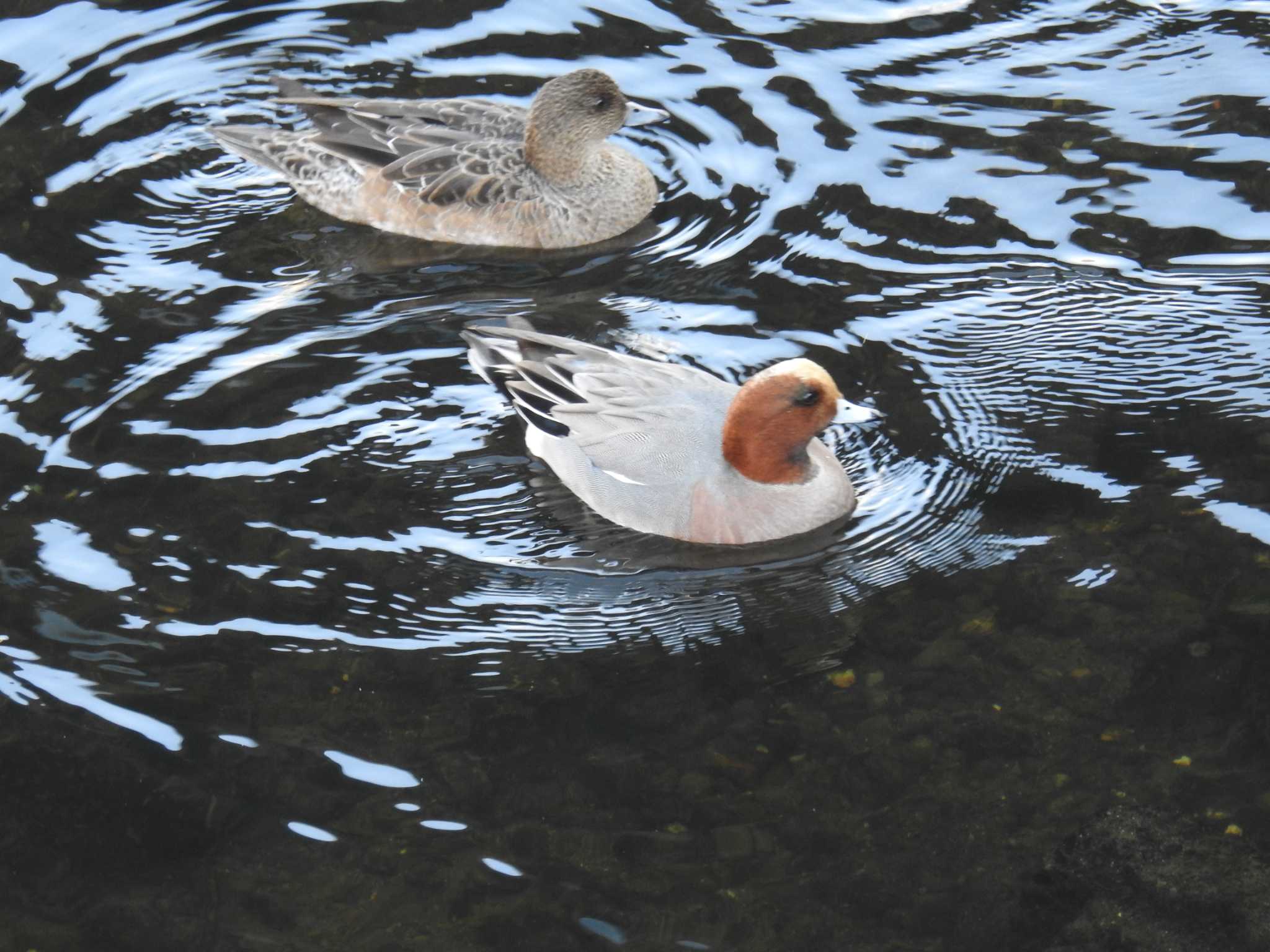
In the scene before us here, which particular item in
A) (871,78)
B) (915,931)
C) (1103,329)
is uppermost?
(871,78)

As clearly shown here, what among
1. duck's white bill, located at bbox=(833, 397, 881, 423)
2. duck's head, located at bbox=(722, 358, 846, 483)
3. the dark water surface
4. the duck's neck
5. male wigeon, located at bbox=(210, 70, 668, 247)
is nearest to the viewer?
the dark water surface

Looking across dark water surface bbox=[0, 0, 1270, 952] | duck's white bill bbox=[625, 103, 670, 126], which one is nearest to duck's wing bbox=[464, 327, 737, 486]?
dark water surface bbox=[0, 0, 1270, 952]

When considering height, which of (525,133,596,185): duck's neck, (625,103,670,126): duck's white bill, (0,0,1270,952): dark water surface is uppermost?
(625,103,670,126): duck's white bill

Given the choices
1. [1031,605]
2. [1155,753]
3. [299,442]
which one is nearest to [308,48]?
[299,442]

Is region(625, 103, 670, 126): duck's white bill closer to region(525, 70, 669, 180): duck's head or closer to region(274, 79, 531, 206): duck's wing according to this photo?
region(525, 70, 669, 180): duck's head

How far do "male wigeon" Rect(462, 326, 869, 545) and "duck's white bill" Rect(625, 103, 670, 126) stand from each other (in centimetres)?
235

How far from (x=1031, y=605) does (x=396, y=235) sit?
427 cm

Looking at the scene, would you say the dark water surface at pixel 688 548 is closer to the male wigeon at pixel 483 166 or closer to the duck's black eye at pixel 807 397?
the male wigeon at pixel 483 166

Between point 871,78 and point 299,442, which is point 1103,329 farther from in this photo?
point 299,442

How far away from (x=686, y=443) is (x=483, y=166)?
2.85 metres

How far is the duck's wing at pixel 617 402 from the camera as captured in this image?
244 inches

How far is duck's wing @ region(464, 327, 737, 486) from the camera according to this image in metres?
6.19

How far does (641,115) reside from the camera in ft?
28.0

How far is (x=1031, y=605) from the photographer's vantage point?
5.61m
